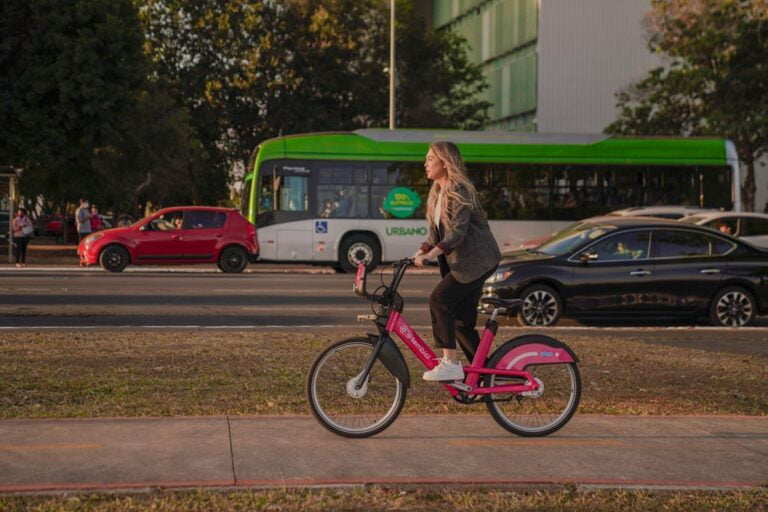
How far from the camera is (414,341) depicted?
7.32 meters

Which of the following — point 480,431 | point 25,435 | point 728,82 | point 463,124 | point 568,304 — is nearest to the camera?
point 25,435

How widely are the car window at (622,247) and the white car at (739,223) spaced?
26.3 feet

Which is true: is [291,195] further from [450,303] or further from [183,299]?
[450,303]

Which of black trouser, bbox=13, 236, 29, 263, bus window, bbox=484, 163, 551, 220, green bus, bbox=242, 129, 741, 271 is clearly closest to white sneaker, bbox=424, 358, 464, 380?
green bus, bbox=242, 129, 741, 271

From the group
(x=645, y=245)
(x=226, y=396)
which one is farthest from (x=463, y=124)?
(x=226, y=396)

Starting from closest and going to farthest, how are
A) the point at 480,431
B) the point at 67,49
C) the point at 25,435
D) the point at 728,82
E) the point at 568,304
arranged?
the point at 25,435 < the point at 480,431 < the point at 568,304 < the point at 67,49 < the point at 728,82

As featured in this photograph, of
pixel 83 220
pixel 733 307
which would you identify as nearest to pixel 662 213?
pixel 733 307

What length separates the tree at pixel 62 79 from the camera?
112 feet

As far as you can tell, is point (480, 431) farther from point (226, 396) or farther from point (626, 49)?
point (626, 49)

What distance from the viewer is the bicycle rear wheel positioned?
7.40 m

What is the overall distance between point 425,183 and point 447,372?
21586 millimetres

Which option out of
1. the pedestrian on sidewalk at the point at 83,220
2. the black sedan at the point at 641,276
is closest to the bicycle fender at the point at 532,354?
the black sedan at the point at 641,276

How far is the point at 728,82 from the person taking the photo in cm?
4097

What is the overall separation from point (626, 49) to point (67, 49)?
3222 centimetres
